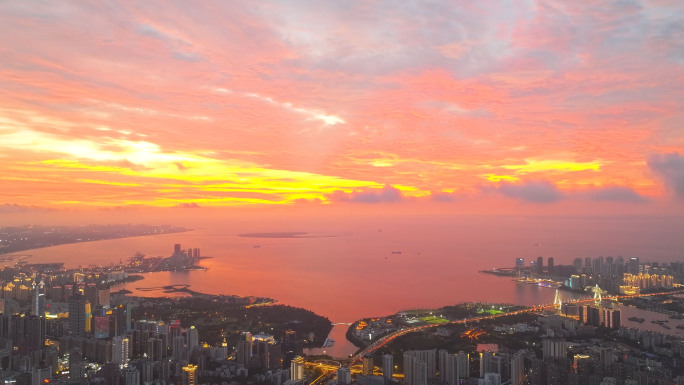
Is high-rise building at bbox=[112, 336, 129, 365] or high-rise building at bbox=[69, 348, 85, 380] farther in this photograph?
high-rise building at bbox=[112, 336, 129, 365]

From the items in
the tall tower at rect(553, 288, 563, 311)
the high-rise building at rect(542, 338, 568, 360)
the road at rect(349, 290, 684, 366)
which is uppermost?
the high-rise building at rect(542, 338, 568, 360)

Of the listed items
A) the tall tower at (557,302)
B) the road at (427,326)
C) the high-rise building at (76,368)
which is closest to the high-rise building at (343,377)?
the road at (427,326)

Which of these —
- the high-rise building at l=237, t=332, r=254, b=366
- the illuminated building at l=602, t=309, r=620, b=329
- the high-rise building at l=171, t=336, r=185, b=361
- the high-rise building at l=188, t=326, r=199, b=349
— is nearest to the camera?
the high-rise building at l=237, t=332, r=254, b=366

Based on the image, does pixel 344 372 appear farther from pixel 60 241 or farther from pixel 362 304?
pixel 60 241

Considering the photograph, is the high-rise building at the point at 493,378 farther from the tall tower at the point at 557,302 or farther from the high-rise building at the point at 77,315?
the high-rise building at the point at 77,315

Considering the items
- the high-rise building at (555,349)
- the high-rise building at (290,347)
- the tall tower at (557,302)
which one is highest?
the high-rise building at (555,349)

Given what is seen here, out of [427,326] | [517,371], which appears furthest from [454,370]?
[427,326]

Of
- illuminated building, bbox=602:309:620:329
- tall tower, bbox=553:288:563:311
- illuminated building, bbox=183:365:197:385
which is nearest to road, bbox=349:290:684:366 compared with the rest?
tall tower, bbox=553:288:563:311

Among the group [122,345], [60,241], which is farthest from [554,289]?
[60,241]

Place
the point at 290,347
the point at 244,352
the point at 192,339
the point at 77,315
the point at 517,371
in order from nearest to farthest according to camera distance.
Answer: the point at 517,371, the point at 244,352, the point at 290,347, the point at 192,339, the point at 77,315

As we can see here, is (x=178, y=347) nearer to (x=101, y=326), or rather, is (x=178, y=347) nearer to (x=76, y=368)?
(x=76, y=368)

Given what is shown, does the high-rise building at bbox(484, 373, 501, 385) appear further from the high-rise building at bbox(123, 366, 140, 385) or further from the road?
the high-rise building at bbox(123, 366, 140, 385)

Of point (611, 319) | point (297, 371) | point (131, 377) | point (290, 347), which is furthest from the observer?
point (611, 319)
